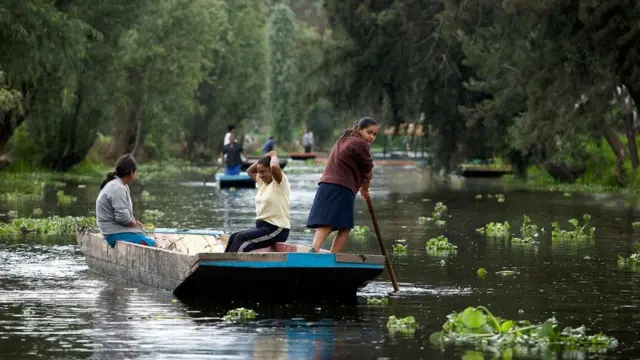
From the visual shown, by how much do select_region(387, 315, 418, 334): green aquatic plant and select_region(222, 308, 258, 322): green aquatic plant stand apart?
4.96 feet

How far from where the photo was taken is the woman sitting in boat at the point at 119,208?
1749cm

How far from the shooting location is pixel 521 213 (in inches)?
1292

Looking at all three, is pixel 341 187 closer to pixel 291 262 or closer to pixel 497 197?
pixel 291 262

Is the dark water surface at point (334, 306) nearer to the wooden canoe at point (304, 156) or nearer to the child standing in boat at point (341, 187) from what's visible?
the child standing in boat at point (341, 187)

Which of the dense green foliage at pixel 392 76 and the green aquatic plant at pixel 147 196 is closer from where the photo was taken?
the dense green foliage at pixel 392 76

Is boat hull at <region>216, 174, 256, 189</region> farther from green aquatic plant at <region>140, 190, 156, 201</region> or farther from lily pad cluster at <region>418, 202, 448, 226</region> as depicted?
lily pad cluster at <region>418, 202, 448, 226</region>

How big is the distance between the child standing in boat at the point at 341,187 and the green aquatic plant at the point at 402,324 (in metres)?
2.89

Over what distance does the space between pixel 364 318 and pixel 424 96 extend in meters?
37.8

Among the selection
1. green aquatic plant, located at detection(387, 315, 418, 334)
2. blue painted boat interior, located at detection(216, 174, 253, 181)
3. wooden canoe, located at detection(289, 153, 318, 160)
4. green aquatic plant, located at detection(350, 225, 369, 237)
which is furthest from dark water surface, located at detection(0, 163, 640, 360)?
wooden canoe, located at detection(289, 153, 318, 160)

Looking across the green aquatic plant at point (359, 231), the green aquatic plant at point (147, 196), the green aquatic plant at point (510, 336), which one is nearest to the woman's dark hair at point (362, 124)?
the green aquatic plant at point (510, 336)

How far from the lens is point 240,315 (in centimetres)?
1429

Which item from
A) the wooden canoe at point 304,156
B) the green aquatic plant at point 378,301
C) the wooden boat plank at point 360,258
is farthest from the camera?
the wooden canoe at point 304,156

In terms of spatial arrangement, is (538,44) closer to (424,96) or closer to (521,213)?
(521,213)

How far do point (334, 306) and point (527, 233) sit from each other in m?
11.4
